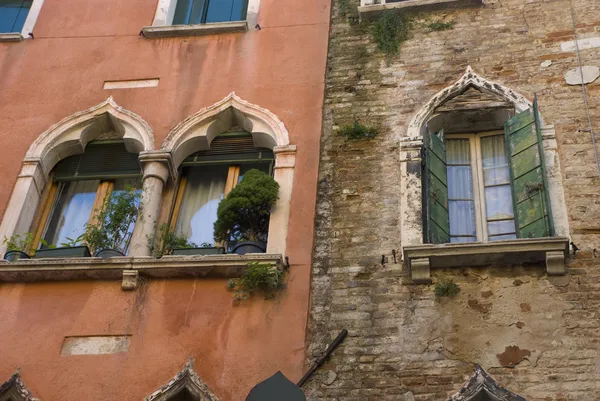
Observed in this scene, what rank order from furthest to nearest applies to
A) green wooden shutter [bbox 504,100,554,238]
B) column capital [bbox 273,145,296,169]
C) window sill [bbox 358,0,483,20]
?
1. window sill [bbox 358,0,483,20]
2. column capital [bbox 273,145,296,169]
3. green wooden shutter [bbox 504,100,554,238]

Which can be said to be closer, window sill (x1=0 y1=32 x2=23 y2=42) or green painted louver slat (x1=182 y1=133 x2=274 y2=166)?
green painted louver slat (x1=182 y1=133 x2=274 y2=166)

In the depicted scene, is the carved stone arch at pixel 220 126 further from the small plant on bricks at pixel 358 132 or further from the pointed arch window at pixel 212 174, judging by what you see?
the small plant on bricks at pixel 358 132

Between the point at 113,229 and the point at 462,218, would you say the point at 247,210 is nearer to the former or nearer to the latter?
the point at 113,229

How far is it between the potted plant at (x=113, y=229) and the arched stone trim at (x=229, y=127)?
0.75 metres

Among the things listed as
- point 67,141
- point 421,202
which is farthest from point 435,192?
point 67,141

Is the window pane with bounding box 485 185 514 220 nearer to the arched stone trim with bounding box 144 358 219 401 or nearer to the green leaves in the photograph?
the green leaves

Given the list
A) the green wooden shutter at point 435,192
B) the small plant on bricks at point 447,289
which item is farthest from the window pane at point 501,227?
the small plant on bricks at point 447,289

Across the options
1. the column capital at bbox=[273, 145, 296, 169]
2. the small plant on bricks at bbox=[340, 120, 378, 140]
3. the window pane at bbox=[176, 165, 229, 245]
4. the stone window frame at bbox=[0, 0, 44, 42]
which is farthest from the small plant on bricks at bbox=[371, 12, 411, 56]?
the stone window frame at bbox=[0, 0, 44, 42]

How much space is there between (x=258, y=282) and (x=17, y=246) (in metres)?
2.50

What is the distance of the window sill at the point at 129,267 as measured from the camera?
26.0 feet

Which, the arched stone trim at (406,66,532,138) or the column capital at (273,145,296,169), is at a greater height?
the arched stone trim at (406,66,532,138)

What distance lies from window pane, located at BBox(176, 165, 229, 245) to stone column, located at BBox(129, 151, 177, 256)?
265mm

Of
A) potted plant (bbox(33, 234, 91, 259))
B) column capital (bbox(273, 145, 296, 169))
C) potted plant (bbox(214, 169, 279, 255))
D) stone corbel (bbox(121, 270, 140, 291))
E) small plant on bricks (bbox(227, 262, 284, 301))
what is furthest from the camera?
column capital (bbox(273, 145, 296, 169))

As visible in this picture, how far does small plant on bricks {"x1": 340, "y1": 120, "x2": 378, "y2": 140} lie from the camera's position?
8.85 metres
